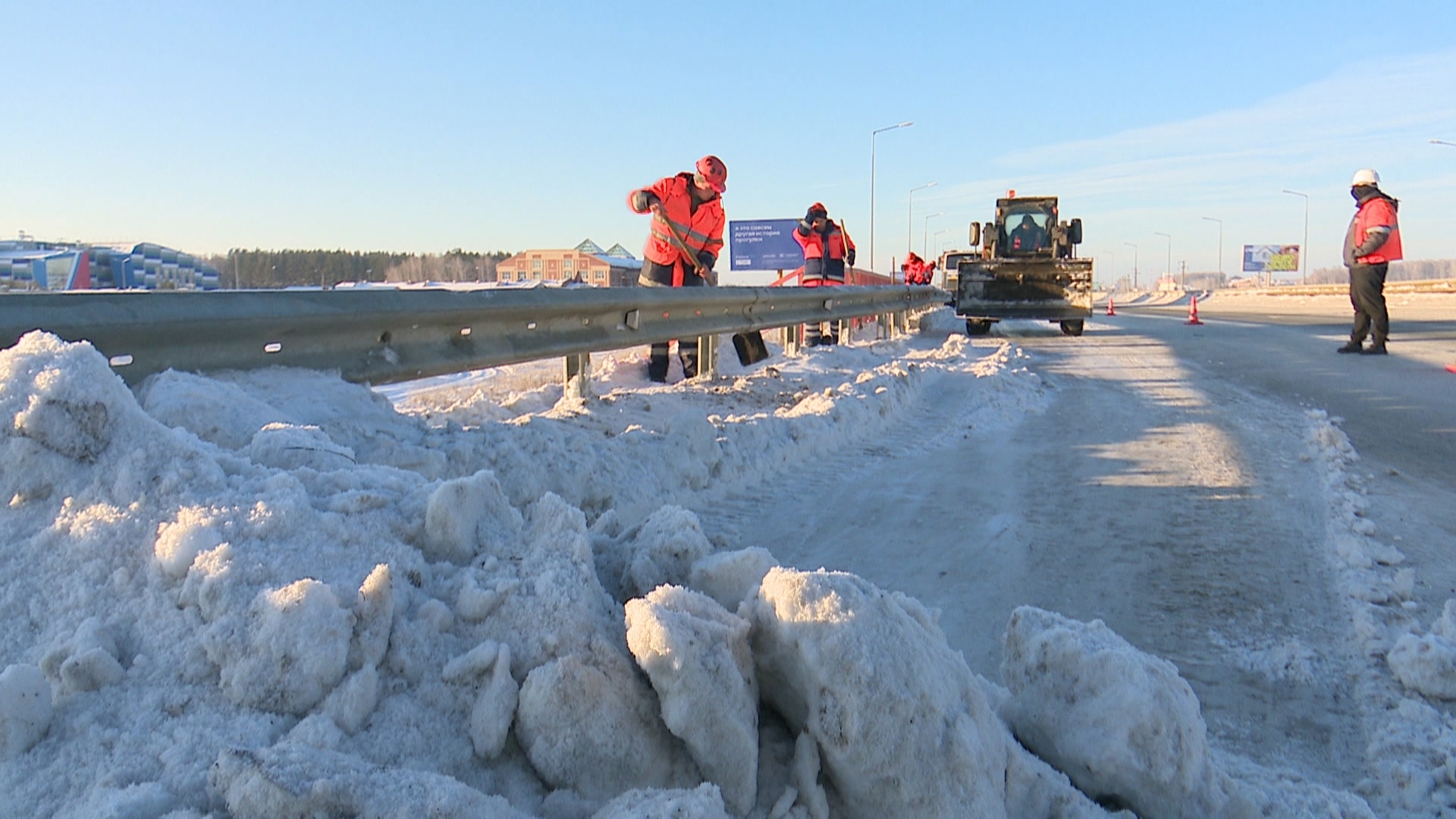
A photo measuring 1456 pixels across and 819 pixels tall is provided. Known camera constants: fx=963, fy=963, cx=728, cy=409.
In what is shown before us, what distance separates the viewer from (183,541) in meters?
1.74

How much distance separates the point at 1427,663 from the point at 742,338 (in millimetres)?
7521

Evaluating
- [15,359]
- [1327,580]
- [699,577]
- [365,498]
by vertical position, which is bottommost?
[1327,580]

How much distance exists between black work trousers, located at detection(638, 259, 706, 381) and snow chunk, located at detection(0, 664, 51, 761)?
6.91m

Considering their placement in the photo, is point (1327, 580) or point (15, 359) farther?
point (1327, 580)

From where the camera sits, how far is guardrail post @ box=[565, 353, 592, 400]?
Answer: 590cm

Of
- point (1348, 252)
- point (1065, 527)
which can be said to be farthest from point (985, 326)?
point (1065, 527)

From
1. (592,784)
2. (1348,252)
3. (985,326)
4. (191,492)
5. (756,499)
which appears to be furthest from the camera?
(985,326)

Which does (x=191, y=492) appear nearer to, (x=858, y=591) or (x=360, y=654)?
(x=360, y=654)

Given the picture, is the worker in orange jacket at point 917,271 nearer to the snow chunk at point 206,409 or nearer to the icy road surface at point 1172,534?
the icy road surface at point 1172,534

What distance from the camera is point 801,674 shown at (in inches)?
68.5

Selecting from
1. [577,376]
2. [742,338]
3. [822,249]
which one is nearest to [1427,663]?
[577,376]

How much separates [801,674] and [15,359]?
171 cm

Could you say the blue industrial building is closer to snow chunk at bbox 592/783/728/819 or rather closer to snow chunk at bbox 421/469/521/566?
snow chunk at bbox 421/469/521/566

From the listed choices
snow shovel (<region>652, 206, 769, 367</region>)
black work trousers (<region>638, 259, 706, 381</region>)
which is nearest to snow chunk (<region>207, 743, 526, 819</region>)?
black work trousers (<region>638, 259, 706, 381</region>)
